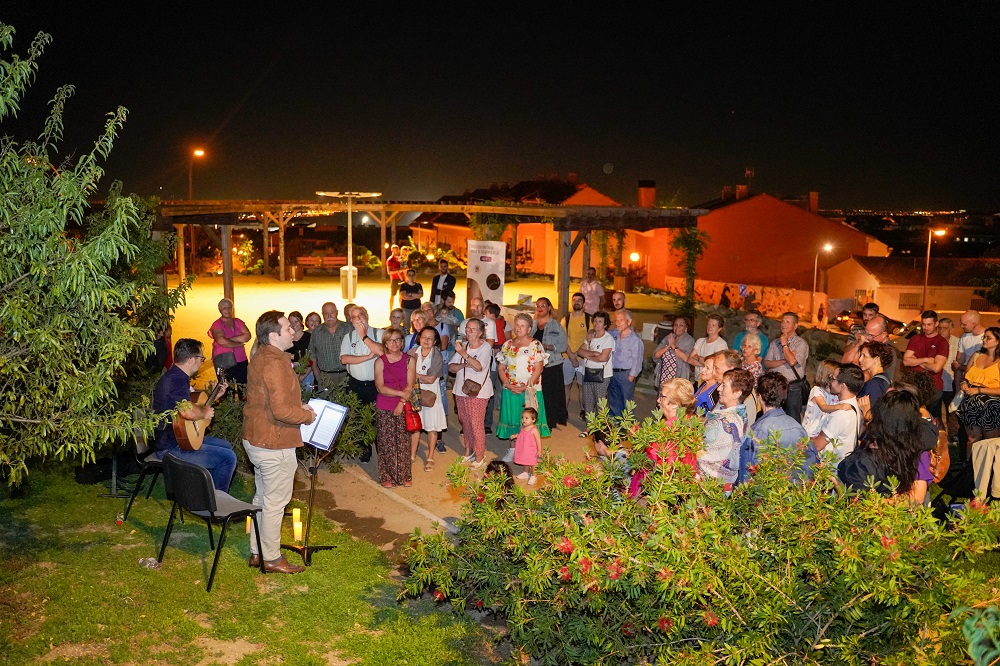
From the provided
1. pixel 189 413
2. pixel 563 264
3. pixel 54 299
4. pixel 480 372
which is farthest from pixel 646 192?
pixel 54 299

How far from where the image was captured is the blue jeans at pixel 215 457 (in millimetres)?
6203

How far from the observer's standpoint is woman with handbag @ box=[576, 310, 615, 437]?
357 inches

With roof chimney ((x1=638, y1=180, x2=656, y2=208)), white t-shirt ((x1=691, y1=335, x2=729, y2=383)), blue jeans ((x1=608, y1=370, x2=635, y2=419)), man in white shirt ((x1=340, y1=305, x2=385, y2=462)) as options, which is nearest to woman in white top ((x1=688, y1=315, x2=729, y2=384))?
white t-shirt ((x1=691, y1=335, x2=729, y2=383))

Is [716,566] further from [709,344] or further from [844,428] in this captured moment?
[709,344]

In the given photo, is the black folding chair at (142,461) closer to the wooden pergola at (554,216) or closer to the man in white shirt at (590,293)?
the man in white shirt at (590,293)

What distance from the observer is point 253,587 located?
5582mm

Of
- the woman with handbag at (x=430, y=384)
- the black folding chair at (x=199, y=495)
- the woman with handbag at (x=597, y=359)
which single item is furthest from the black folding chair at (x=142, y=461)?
the woman with handbag at (x=597, y=359)

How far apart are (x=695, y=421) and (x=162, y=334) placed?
278 inches

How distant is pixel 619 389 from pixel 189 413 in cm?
507

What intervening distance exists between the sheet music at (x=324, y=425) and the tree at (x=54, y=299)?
1.59 m

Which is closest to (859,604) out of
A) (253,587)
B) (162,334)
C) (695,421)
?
(695,421)

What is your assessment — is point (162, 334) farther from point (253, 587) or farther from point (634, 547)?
point (634, 547)

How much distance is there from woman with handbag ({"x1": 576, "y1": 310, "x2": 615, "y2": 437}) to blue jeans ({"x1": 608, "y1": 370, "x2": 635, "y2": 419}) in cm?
6

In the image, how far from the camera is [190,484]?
5.34 meters
